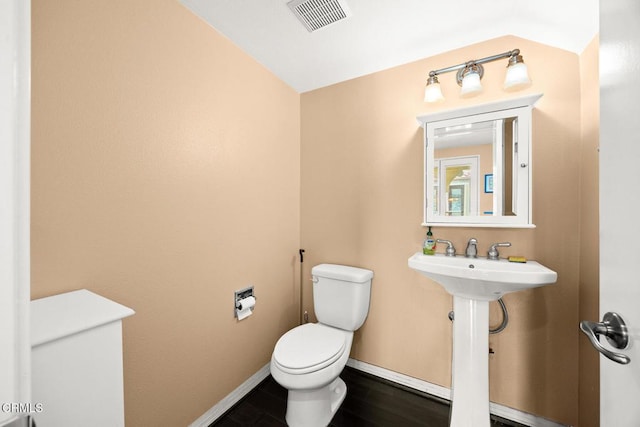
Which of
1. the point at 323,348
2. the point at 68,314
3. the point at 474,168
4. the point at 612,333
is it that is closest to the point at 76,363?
the point at 68,314

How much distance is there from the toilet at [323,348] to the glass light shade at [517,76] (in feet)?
4.55

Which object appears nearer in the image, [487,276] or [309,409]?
[487,276]

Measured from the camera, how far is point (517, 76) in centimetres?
135

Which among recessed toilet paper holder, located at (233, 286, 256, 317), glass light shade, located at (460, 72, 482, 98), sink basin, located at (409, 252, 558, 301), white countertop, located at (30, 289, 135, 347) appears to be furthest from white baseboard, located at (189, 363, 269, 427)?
glass light shade, located at (460, 72, 482, 98)

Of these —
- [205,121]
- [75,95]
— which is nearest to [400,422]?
[205,121]

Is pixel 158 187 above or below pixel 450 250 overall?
above

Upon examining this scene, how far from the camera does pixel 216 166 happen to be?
1.48 metres

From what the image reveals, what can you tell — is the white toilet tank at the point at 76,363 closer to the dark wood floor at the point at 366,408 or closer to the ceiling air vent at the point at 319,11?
the dark wood floor at the point at 366,408

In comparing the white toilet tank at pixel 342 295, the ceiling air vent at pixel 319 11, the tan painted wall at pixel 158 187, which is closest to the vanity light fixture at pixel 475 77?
the ceiling air vent at pixel 319 11

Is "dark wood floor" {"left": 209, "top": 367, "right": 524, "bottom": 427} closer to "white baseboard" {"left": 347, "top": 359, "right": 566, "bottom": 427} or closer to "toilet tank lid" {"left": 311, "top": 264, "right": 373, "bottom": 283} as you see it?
"white baseboard" {"left": 347, "top": 359, "right": 566, "bottom": 427}

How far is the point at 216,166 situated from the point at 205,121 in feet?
0.82

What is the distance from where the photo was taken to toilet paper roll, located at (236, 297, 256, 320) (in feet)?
5.22

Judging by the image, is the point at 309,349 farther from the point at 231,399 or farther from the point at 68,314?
the point at 68,314

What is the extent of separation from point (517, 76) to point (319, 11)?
1.10 meters
